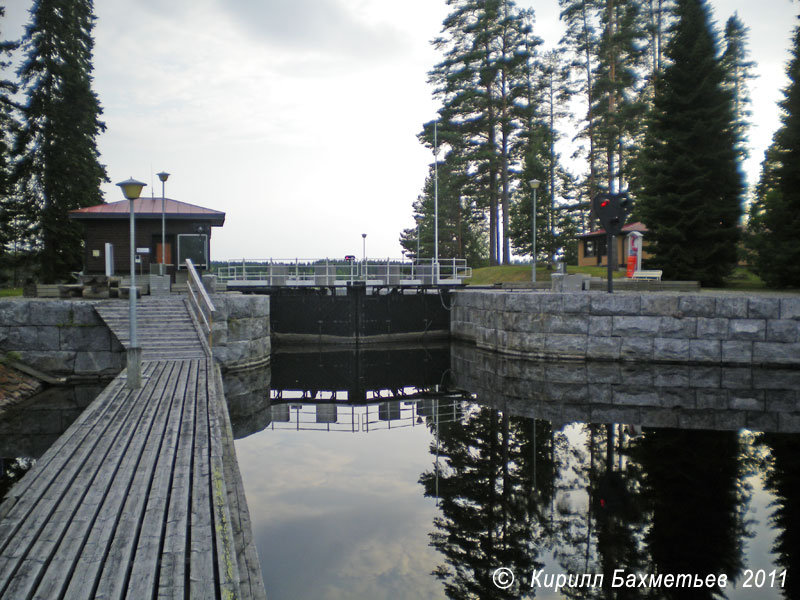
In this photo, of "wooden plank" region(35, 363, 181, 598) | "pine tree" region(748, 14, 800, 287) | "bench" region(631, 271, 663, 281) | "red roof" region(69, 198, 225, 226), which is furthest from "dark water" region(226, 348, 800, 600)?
"red roof" region(69, 198, 225, 226)

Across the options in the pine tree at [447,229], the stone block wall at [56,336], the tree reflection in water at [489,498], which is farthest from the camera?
the pine tree at [447,229]

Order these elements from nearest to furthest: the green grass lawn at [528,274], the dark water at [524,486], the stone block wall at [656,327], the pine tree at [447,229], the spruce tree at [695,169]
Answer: the dark water at [524,486] → the stone block wall at [656,327] → the spruce tree at [695,169] → the green grass lawn at [528,274] → the pine tree at [447,229]

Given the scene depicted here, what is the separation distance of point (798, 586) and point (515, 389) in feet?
30.1

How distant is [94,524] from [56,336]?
39.5 ft

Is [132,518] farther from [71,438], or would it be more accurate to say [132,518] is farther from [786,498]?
[786,498]

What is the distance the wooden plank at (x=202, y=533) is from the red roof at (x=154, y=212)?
710 inches

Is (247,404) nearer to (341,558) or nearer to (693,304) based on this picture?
(341,558)

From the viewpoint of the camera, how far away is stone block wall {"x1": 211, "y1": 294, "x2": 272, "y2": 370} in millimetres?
15992

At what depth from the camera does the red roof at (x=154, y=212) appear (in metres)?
22.6

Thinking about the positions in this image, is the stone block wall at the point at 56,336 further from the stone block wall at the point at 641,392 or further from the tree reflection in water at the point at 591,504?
the stone block wall at the point at 641,392

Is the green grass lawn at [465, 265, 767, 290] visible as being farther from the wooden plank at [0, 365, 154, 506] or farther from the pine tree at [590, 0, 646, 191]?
the wooden plank at [0, 365, 154, 506]

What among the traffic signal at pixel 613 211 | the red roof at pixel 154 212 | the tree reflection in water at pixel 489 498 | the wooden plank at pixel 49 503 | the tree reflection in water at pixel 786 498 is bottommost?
the tree reflection in water at pixel 489 498

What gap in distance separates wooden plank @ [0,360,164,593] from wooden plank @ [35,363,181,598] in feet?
0.37

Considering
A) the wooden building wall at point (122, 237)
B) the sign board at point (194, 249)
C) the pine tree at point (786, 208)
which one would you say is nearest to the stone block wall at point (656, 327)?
the pine tree at point (786, 208)
